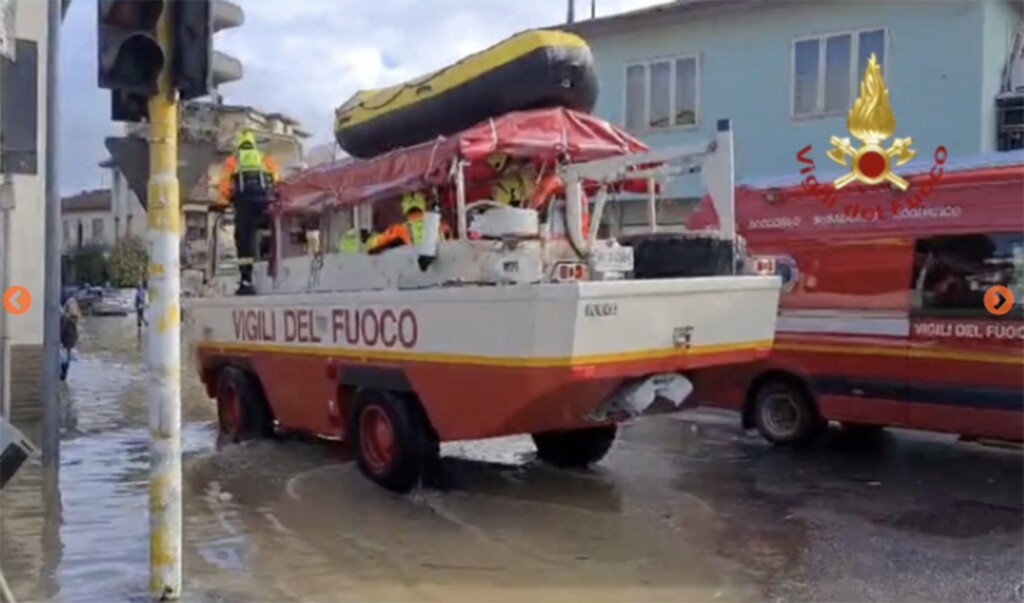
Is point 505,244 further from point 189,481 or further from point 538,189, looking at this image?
point 189,481

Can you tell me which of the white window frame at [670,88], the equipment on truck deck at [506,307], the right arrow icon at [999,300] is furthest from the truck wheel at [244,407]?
the white window frame at [670,88]

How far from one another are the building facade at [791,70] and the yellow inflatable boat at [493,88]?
6539 mm

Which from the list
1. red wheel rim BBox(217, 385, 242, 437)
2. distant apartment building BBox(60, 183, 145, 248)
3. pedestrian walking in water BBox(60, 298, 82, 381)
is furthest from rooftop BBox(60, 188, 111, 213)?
red wheel rim BBox(217, 385, 242, 437)

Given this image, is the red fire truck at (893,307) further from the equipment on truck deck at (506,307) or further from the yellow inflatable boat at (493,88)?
the yellow inflatable boat at (493,88)

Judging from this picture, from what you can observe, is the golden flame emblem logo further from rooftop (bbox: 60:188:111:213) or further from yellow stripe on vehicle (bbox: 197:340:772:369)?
rooftop (bbox: 60:188:111:213)

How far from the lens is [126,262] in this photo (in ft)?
201

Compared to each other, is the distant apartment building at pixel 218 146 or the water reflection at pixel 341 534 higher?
the distant apartment building at pixel 218 146

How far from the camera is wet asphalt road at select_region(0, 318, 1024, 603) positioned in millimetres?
6902

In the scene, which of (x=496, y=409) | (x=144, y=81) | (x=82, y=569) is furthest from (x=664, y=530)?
(x=144, y=81)

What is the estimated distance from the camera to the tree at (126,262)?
59719mm

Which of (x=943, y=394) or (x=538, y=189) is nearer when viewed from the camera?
(x=538, y=189)

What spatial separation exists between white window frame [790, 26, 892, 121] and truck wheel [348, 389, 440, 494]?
11297 millimetres

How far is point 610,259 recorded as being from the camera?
333 inches

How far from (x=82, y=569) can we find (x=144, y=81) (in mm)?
2964
